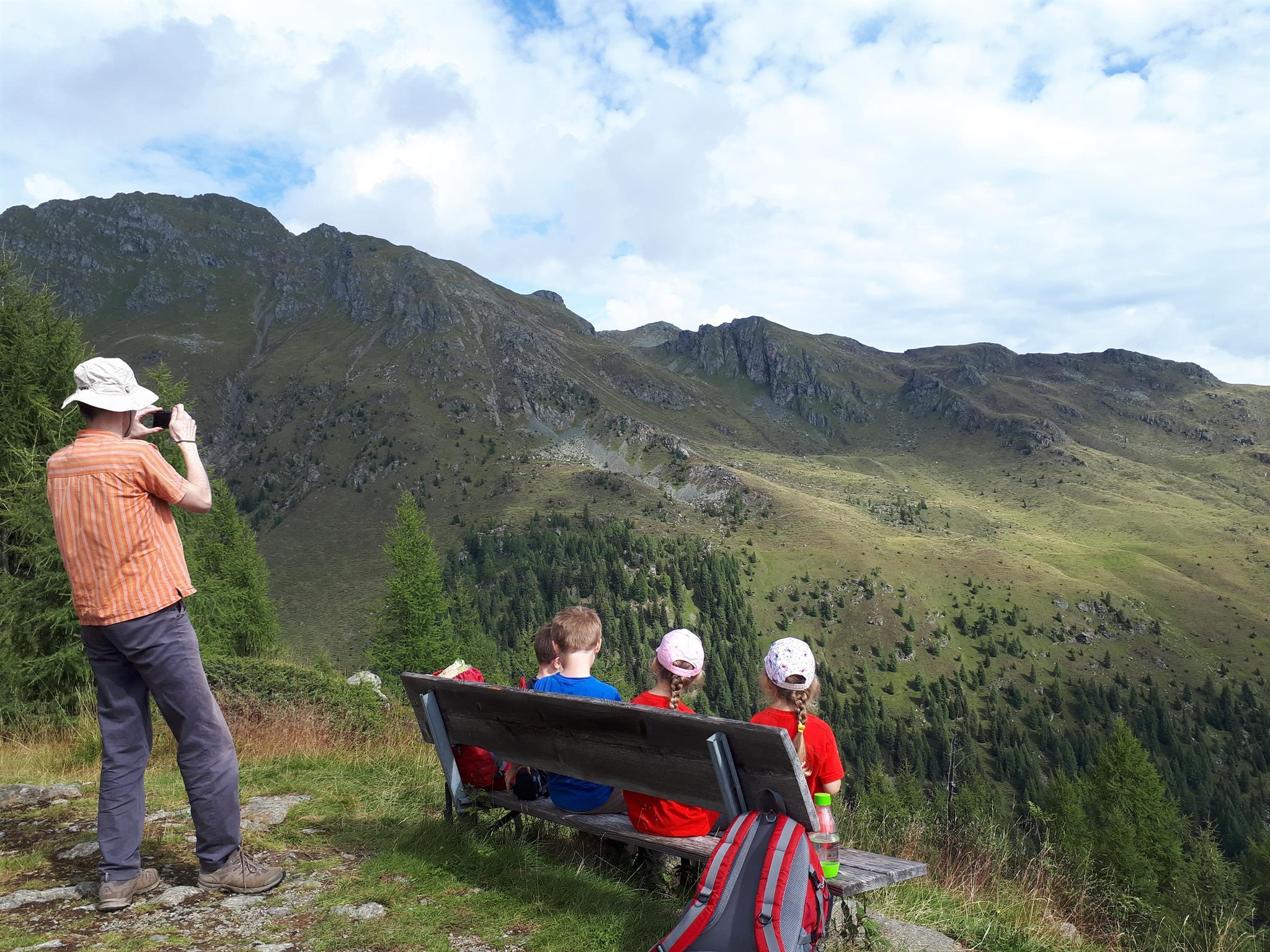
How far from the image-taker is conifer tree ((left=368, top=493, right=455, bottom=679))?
1730 inches

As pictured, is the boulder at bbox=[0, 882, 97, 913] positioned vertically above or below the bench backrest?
below

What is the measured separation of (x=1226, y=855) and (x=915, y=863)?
14022 cm

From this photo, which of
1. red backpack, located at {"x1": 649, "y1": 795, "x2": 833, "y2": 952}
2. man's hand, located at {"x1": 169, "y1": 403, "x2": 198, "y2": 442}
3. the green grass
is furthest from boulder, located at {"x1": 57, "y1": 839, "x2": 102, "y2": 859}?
red backpack, located at {"x1": 649, "y1": 795, "x2": 833, "y2": 952}

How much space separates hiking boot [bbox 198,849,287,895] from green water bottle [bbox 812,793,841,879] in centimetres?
334

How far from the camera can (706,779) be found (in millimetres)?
3920

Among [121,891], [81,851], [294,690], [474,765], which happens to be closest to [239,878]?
[121,891]

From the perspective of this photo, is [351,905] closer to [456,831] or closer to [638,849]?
[456,831]

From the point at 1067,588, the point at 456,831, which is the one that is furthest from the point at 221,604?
the point at 1067,588

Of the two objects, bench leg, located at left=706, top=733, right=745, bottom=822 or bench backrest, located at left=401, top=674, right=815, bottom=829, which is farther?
bench leg, located at left=706, top=733, right=745, bottom=822

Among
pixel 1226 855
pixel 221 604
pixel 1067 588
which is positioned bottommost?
pixel 1226 855

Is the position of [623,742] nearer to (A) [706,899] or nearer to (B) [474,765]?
(A) [706,899]

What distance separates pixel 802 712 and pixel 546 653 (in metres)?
2.36

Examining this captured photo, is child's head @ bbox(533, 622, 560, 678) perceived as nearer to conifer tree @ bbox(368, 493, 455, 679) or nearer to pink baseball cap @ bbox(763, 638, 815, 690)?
pink baseball cap @ bbox(763, 638, 815, 690)

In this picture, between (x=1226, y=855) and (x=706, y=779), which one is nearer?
(x=706, y=779)
